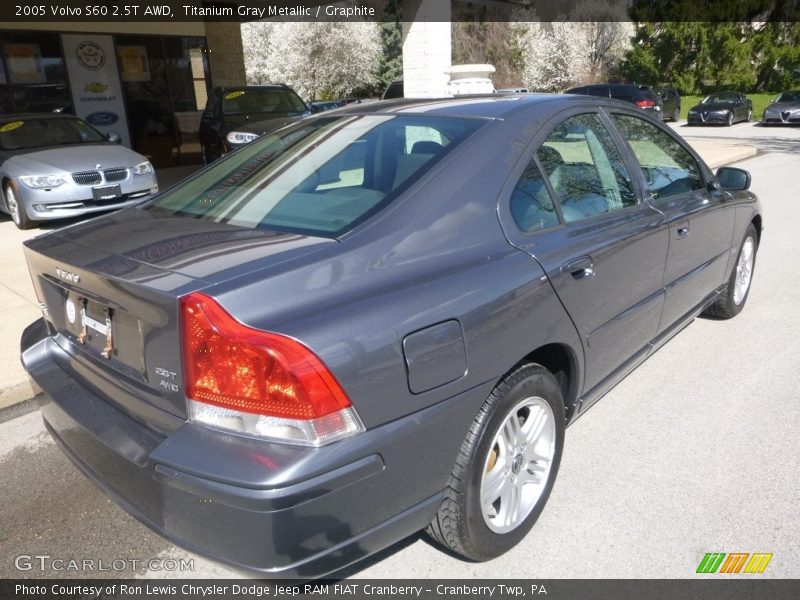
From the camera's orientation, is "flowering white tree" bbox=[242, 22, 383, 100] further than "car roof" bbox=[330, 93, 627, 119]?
Yes

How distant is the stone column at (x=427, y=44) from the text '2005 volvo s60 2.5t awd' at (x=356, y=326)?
35.9ft

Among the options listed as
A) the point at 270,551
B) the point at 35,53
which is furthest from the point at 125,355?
the point at 35,53

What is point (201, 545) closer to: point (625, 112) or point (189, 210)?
point (189, 210)

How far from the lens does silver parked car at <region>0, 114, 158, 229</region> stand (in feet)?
27.0

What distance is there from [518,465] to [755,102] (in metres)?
38.9

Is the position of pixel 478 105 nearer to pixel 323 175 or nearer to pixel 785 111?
pixel 323 175

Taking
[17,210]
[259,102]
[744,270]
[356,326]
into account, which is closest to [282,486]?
[356,326]

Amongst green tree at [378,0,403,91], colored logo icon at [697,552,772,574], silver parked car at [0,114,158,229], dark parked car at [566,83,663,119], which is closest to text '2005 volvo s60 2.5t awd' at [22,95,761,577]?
colored logo icon at [697,552,772,574]

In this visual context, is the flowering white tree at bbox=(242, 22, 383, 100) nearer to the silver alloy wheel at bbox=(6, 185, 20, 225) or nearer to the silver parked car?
the silver parked car

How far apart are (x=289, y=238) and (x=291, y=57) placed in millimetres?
47110

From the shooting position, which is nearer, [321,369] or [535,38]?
[321,369]

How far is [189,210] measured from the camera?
2.68 metres

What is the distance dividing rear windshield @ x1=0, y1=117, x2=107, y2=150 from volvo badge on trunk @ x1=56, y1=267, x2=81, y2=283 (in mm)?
8127

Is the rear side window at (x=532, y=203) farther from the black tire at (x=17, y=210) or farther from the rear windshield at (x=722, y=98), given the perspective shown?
the rear windshield at (x=722, y=98)
